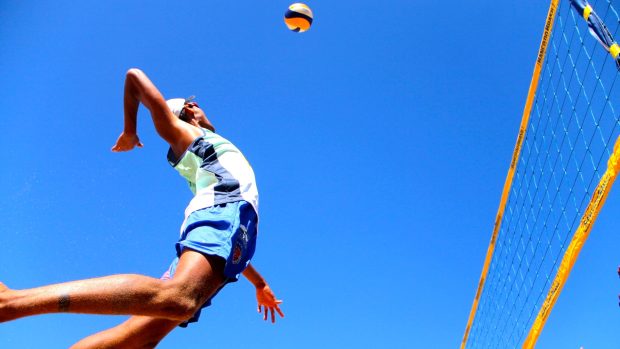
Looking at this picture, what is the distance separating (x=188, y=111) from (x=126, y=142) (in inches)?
18.2

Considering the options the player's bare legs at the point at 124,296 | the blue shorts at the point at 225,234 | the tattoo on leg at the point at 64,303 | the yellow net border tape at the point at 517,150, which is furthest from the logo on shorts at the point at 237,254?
the yellow net border tape at the point at 517,150

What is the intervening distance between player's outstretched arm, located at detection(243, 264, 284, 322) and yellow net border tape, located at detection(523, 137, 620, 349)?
2591 millimetres

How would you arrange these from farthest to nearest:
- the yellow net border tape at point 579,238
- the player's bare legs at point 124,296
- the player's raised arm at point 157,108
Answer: the yellow net border tape at point 579,238
the player's raised arm at point 157,108
the player's bare legs at point 124,296

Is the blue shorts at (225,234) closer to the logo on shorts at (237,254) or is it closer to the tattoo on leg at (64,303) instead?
the logo on shorts at (237,254)

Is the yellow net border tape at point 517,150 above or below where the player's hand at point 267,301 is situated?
above

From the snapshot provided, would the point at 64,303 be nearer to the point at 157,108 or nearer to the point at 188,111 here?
the point at 157,108

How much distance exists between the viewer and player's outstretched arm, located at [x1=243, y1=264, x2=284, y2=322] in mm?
3730

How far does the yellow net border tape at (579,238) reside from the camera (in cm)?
409

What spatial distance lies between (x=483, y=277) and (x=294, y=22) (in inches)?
196

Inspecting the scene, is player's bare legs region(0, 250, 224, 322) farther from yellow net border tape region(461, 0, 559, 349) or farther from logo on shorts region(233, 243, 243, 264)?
yellow net border tape region(461, 0, 559, 349)

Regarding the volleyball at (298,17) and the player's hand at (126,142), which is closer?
the player's hand at (126,142)

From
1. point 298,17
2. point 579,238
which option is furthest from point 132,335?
point 298,17

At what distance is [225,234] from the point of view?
2543mm

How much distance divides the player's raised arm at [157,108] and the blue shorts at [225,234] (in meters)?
0.59
